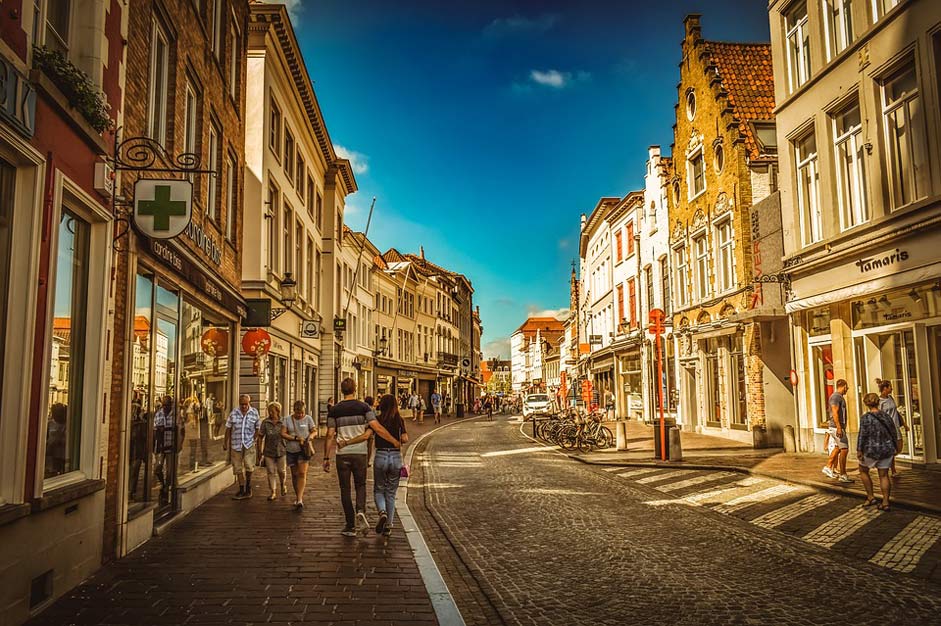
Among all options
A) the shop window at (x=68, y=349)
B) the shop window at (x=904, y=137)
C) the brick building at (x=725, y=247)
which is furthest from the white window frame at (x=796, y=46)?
the shop window at (x=68, y=349)

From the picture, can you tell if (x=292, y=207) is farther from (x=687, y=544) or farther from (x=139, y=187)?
(x=687, y=544)

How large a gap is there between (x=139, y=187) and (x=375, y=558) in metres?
4.57

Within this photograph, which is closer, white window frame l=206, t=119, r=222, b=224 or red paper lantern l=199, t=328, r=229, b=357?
red paper lantern l=199, t=328, r=229, b=357

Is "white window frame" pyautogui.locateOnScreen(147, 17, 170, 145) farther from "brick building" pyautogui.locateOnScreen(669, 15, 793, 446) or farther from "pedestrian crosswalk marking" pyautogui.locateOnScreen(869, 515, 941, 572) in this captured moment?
"brick building" pyautogui.locateOnScreen(669, 15, 793, 446)

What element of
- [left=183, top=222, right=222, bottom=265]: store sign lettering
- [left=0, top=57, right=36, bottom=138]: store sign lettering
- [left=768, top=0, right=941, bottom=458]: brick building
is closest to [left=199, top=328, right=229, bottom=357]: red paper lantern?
[left=183, top=222, right=222, bottom=265]: store sign lettering

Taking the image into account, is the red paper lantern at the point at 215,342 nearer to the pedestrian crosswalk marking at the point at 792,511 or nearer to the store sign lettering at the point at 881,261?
the pedestrian crosswalk marking at the point at 792,511

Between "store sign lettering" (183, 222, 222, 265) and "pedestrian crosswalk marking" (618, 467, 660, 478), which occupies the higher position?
"store sign lettering" (183, 222, 222, 265)

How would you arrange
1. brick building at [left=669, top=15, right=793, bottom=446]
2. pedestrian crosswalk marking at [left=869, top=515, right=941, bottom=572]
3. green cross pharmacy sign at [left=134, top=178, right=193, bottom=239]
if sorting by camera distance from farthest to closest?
1. brick building at [left=669, top=15, right=793, bottom=446]
2. green cross pharmacy sign at [left=134, top=178, right=193, bottom=239]
3. pedestrian crosswalk marking at [left=869, top=515, right=941, bottom=572]

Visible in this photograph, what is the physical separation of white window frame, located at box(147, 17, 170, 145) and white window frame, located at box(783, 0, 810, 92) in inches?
560

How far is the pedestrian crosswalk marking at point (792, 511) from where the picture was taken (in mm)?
9227

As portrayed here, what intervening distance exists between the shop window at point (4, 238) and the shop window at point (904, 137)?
13.8 meters

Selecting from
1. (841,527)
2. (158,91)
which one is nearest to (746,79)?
(841,527)

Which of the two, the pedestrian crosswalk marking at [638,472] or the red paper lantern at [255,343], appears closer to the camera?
the pedestrian crosswalk marking at [638,472]

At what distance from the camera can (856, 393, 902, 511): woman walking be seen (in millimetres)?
9742
